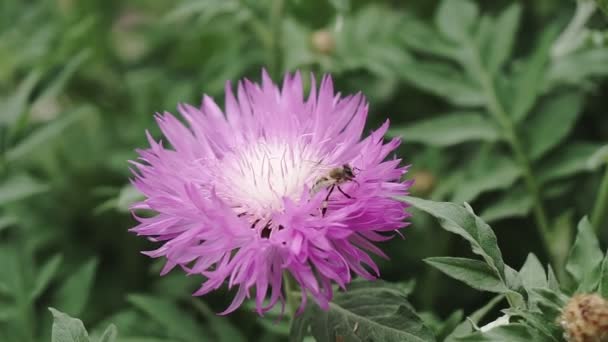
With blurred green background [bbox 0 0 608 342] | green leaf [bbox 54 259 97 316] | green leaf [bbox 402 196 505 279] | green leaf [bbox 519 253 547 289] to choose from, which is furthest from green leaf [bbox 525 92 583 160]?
green leaf [bbox 54 259 97 316]

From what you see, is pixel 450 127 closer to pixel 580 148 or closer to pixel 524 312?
pixel 580 148

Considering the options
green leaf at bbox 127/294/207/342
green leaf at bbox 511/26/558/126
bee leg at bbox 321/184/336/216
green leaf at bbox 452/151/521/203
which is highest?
green leaf at bbox 511/26/558/126

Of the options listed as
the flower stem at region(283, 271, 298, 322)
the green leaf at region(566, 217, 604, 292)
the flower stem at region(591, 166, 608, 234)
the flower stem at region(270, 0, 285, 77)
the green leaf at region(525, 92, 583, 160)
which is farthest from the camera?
the flower stem at region(270, 0, 285, 77)

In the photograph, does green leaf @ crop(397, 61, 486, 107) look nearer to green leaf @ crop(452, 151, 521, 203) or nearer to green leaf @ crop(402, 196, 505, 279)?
green leaf @ crop(452, 151, 521, 203)

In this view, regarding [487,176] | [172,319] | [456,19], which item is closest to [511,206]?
[487,176]

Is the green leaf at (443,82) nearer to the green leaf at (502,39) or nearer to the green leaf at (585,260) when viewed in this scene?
the green leaf at (502,39)

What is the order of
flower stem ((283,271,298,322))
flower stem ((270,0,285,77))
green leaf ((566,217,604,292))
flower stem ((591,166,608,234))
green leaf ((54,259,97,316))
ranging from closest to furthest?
green leaf ((566,217,604,292)) → flower stem ((283,271,298,322)) → flower stem ((591,166,608,234)) → green leaf ((54,259,97,316)) → flower stem ((270,0,285,77))

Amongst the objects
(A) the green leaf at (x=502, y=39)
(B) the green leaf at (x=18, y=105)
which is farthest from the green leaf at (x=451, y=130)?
(B) the green leaf at (x=18, y=105)
